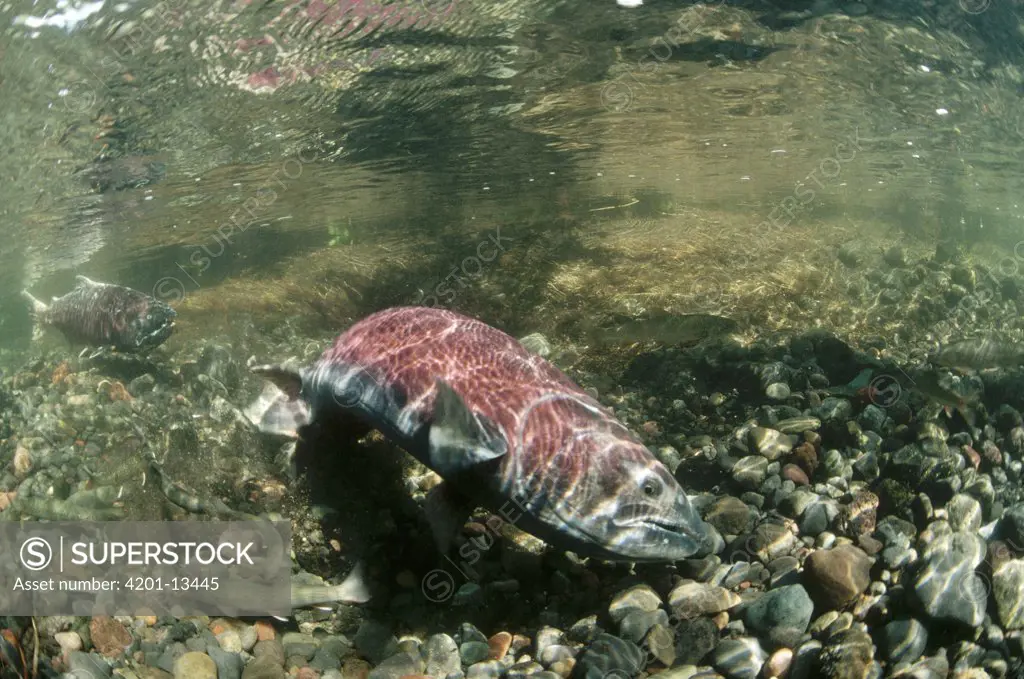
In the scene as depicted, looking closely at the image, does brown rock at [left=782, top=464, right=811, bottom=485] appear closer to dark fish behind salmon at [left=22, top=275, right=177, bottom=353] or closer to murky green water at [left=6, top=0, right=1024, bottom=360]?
murky green water at [left=6, top=0, right=1024, bottom=360]

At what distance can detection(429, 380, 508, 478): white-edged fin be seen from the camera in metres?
3.18

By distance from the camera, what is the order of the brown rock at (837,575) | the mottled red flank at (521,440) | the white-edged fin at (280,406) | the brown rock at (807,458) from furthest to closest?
the white-edged fin at (280,406)
the brown rock at (807,458)
the mottled red flank at (521,440)
the brown rock at (837,575)

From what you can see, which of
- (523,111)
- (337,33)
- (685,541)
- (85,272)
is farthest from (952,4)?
(85,272)

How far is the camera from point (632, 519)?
3.07 metres

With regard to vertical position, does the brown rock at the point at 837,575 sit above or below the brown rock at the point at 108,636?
below

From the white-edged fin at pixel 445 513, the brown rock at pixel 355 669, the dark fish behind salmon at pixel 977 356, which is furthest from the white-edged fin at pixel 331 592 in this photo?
the dark fish behind salmon at pixel 977 356

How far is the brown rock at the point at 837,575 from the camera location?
2975 millimetres

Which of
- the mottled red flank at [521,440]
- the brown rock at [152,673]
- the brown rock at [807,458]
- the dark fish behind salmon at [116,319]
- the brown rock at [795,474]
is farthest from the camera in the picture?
the dark fish behind salmon at [116,319]

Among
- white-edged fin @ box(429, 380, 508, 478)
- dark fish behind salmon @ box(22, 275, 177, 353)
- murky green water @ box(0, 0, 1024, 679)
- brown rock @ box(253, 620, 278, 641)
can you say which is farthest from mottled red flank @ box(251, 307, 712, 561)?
dark fish behind salmon @ box(22, 275, 177, 353)

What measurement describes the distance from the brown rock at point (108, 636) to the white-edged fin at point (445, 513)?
64.9 inches

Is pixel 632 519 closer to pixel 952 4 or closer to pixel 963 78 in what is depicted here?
pixel 952 4

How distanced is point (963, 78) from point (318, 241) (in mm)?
27517

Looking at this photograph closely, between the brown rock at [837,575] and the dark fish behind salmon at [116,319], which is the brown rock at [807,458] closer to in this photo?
the brown rock at [837,575]

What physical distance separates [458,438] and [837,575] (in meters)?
2.17
